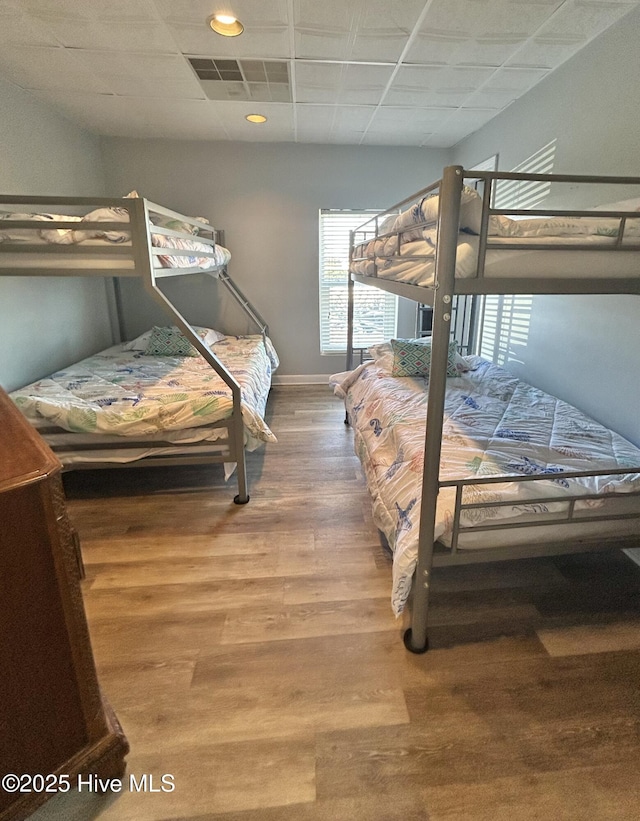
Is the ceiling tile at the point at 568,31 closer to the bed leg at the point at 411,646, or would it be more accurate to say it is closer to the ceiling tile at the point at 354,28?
the ceiling tile at the point at 354,28

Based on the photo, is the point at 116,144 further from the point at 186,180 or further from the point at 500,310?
the point at 500,310

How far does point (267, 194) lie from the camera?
4.29 meters

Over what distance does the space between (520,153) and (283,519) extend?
9.61 ft

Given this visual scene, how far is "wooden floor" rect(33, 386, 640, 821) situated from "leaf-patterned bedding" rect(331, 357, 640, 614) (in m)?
0.30

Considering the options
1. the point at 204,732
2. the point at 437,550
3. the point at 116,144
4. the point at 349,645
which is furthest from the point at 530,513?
the point at 116,144

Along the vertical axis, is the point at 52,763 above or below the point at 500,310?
below

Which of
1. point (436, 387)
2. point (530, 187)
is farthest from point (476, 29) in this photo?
point (436, 387)

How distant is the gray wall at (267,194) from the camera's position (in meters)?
4.10

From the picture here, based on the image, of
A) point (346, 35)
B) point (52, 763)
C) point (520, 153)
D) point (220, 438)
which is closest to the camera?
point (52, 763)

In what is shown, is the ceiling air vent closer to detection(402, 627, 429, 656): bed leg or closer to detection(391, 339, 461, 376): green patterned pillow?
detection(391, 339, 461, 376): green patterned pillow

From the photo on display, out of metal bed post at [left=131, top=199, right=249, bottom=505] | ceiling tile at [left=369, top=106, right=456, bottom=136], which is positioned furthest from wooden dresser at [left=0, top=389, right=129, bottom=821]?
ceiling tile at [left=369, top=106, right=456, bottom=136]

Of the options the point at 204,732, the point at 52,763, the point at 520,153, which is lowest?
the point at 204,732

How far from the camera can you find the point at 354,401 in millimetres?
3027

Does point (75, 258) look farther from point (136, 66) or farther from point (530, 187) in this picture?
point (530, 187)
